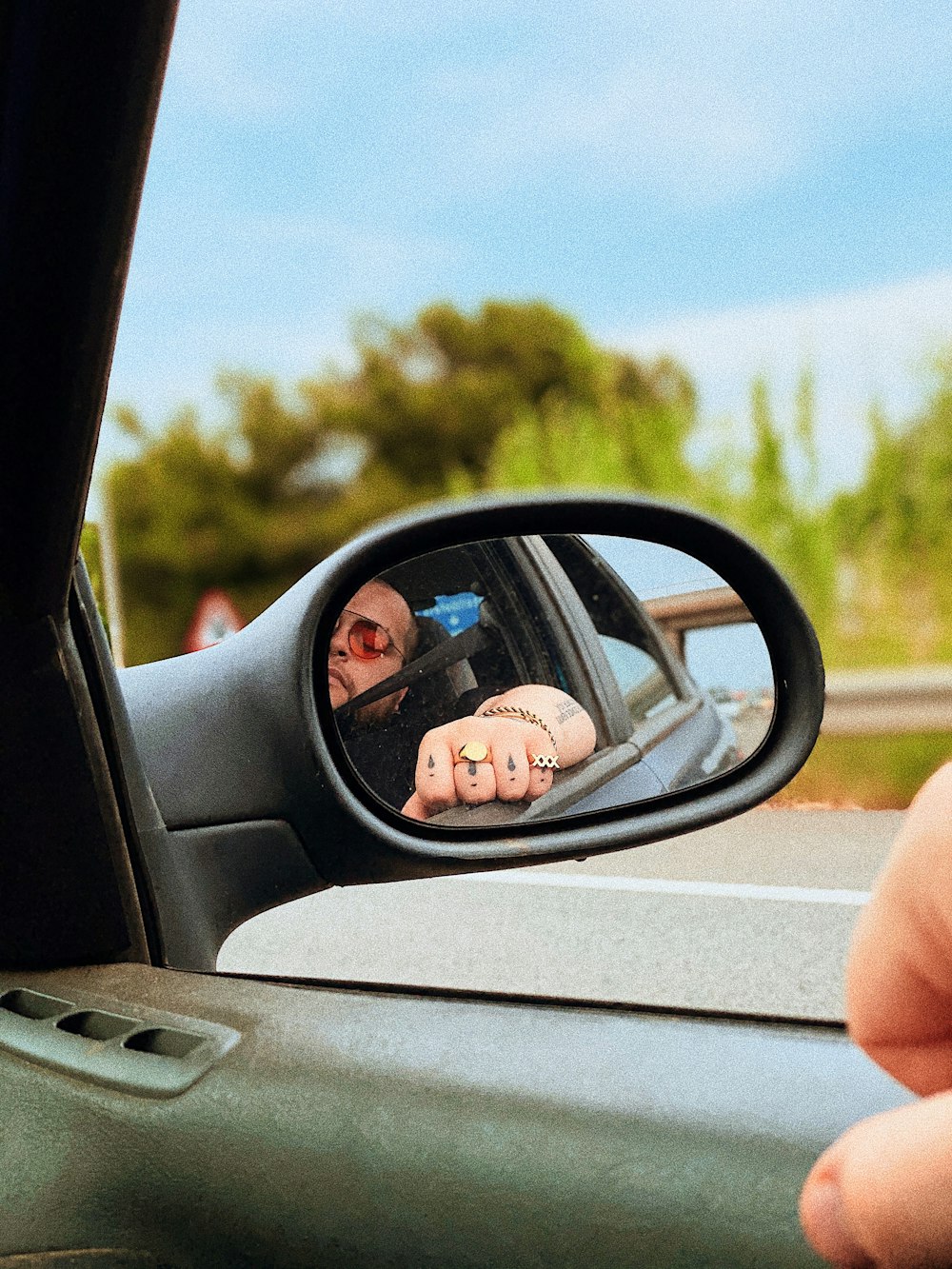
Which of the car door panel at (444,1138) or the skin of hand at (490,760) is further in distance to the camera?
the skin of hand at (490,760)

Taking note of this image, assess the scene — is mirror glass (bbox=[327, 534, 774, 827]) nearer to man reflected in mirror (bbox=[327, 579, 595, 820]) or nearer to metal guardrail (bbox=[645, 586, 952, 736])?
man reflected in mirror (bbox=[327, 579, 595, 820])

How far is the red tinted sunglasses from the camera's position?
1487mm

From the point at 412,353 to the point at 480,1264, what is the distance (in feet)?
94.3

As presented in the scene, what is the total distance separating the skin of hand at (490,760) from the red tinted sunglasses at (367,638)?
13 centimetres

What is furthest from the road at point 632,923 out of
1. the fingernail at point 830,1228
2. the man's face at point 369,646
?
the fingernail at point 830,1228

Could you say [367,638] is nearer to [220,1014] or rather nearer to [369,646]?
[369,646]

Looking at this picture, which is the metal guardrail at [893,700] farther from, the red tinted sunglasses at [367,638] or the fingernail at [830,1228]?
the fingernail at [830,1228]

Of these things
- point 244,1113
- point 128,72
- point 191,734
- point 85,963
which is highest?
point 128,72

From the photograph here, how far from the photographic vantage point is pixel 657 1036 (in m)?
1.10

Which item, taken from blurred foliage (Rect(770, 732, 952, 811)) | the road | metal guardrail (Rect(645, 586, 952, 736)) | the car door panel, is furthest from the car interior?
metal guardrail (Rect(645, 586, 952, 736))

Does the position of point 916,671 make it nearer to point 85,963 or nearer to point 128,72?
point 85,963

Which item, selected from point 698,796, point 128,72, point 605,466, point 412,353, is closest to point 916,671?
point 698,796

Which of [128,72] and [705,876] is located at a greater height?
[128,72]

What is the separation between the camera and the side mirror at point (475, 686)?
4.72 ft
